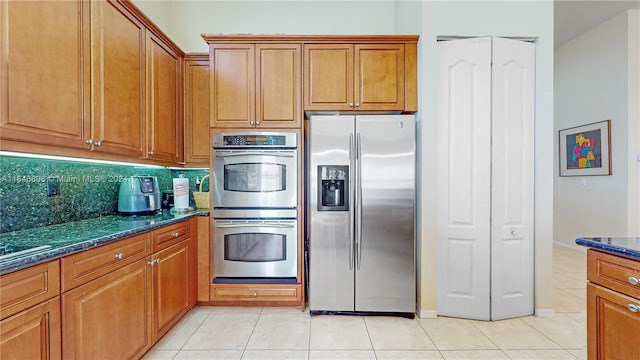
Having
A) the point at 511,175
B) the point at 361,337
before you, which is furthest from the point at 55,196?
the point at 511,175

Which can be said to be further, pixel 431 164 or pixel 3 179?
pixel 431 164

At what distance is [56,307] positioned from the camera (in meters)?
1.20

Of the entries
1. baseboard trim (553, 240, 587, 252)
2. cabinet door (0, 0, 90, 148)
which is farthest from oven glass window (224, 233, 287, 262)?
baseboard trim (553, 240, 587, 252)

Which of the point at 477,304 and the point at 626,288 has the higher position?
the point at 626,288

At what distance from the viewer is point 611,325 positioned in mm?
1275

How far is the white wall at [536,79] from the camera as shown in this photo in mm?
2406

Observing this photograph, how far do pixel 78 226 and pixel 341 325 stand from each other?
2007 mm

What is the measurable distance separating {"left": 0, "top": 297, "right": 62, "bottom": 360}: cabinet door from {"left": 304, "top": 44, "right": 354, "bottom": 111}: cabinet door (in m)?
2.11

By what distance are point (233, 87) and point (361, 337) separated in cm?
236

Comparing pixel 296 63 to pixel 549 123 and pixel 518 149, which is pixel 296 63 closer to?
pixel 518 149

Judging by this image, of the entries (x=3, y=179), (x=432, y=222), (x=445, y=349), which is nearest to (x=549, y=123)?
(x=432, y=222)

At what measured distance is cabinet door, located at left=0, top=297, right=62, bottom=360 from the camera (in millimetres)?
1001

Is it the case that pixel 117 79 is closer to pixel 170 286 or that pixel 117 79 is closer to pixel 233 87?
pixel 233 87

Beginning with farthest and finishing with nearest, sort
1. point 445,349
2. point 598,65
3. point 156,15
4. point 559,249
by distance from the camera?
point 559,249, point 598,65, point 156,15, point 445,349
